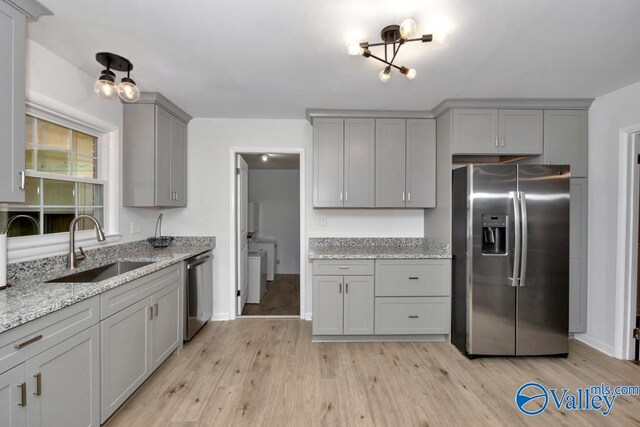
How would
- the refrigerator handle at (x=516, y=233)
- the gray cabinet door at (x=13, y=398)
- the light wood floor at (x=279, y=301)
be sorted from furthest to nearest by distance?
the light wood floor at (x=279, y=301) → the refrigerator handle at (x=516, y=233) → the gray cabinet door at (x=13, y=398)

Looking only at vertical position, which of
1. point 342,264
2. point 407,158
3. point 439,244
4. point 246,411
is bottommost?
point 246,411

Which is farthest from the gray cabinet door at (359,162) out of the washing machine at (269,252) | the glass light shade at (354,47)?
the washing machine at (269,252)

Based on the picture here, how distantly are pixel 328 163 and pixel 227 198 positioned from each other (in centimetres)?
130

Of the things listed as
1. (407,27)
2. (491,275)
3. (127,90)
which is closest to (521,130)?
(491,275)

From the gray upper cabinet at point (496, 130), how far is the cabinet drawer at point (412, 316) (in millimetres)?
1551

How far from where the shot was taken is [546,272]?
8.20 ft

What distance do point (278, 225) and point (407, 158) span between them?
362cm

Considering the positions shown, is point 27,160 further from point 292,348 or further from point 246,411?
point 292,348

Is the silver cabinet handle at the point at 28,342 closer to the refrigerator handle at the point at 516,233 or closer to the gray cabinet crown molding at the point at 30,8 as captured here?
the gray cabinet crown molding at the point at 30,8

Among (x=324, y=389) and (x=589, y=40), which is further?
(x=324, y=389)

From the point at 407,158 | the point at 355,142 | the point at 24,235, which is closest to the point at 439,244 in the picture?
the point at 407,158

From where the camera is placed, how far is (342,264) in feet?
9.13

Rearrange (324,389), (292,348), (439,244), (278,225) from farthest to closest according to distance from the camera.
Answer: (278,225) → (439,244) → (292,348) → (324,389)

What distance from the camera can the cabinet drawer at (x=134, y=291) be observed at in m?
1.64
